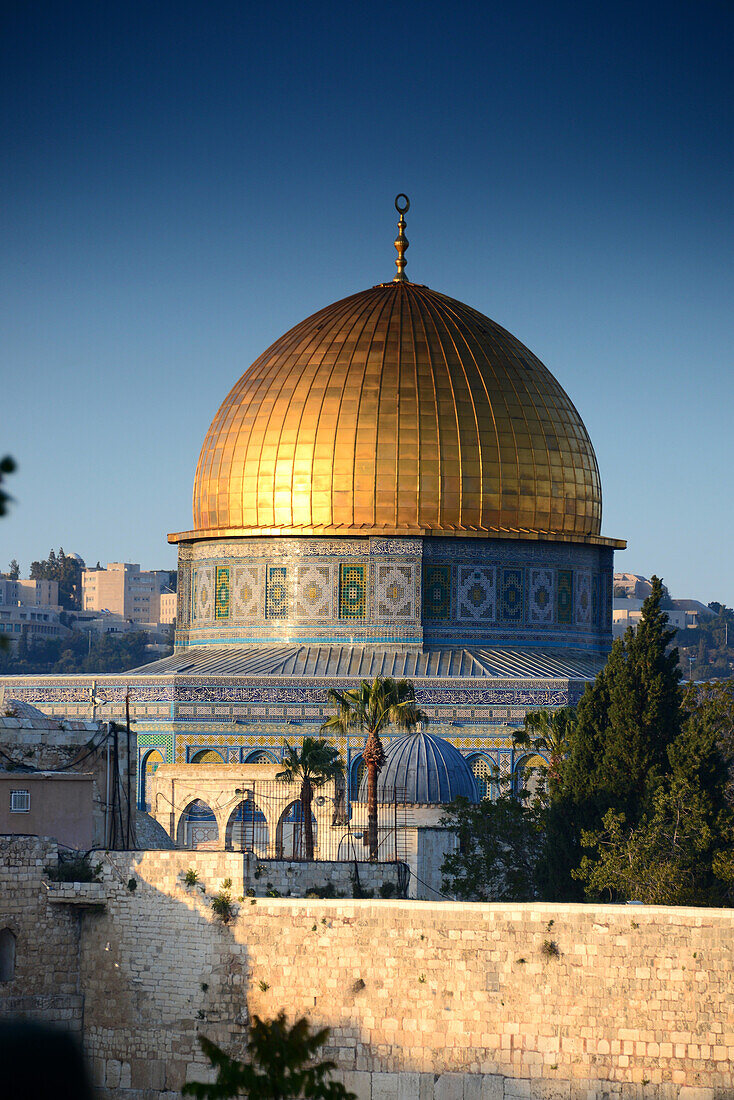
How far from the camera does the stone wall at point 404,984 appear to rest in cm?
1788

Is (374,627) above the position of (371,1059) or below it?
above

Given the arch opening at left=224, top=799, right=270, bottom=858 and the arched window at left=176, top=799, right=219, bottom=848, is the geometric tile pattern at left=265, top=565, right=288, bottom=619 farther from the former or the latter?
the arch opening at left=224, top=799, right=270, bottom=858

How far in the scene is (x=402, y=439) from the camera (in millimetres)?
37094

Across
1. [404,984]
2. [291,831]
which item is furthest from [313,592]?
[404,984]

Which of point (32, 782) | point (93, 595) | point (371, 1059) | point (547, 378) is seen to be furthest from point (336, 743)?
point (93, 595)

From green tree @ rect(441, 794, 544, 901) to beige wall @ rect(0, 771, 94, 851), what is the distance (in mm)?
4069

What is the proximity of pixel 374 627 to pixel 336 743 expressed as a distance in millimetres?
3313

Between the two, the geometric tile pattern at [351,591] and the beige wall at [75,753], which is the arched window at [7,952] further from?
the geometric tile pattern at [351,591]

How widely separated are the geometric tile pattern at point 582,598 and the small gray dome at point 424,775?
936 cm

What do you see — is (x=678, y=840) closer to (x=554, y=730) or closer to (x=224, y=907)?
(x=224, y=907)

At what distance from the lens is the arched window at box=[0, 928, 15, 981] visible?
1988 centimetres

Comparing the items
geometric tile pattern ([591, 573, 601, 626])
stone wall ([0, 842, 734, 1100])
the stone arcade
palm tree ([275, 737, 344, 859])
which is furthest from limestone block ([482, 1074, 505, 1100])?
geometric tile pattern ([591, 573, 601, 626])

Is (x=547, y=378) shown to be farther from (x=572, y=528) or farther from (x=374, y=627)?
(x=374, y=627)

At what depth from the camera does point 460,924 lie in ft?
61.4
